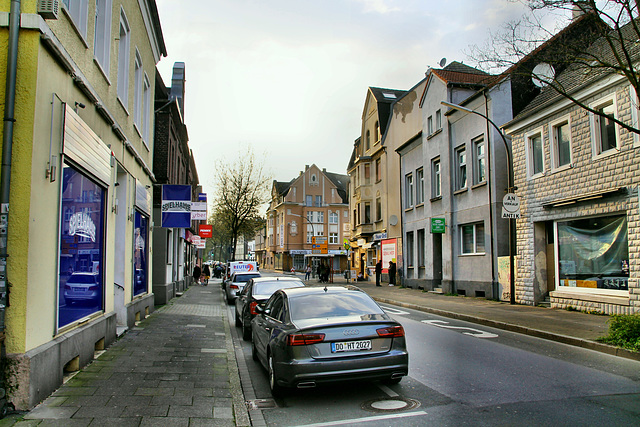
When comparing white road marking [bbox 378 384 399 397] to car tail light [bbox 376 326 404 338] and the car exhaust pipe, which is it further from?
the car exhaust pipe

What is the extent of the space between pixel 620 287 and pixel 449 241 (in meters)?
10.3

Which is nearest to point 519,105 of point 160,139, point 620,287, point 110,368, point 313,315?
point 620,287

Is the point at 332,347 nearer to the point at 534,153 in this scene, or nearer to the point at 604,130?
the point at 604,130

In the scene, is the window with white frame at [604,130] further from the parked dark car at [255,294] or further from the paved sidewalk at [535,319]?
the parked dark car at [255,294]

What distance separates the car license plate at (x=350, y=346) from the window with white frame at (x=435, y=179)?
20.4 m

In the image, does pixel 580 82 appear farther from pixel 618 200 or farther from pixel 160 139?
pixel 160 139

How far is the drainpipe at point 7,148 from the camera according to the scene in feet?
16.4

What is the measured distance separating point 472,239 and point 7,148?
1955 cm

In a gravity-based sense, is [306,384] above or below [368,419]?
above

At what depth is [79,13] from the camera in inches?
297

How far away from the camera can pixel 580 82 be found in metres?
14.8

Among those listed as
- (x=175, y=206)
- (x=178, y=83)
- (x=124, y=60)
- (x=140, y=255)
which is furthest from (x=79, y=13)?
(x=178, y=83)

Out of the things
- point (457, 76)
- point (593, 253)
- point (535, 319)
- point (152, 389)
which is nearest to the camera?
Result: point (152, 389)

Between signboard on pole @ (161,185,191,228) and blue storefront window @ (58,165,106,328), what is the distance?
6.09 m
